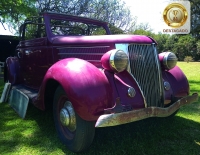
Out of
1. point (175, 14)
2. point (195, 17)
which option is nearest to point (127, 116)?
point (175, 14)

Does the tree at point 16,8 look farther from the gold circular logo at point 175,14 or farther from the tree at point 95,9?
the gold circular logo at point 175,14

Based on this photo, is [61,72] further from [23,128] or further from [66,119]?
[23,128]

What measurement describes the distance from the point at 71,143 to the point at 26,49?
8.29 feet

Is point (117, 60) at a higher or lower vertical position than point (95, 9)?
lower

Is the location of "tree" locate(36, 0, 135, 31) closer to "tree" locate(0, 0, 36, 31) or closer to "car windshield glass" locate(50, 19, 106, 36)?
"tree" locate(0, 0, 36, 31)

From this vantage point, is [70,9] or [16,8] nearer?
[16,8]

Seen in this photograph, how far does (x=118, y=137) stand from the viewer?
2775 millimetres

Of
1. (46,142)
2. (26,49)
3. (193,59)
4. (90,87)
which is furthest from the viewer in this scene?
(193,59)

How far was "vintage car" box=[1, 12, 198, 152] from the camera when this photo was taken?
216cm

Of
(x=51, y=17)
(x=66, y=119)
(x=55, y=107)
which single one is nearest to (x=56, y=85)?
(x=55, y=107)

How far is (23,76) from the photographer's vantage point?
14.7 feet

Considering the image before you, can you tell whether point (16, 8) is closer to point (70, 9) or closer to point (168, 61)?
point (70, 9)

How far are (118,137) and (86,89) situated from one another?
3.21 feet

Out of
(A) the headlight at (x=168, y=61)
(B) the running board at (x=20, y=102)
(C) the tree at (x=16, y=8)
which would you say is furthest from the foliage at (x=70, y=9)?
(A) the headlight at (x=168, y=61)
